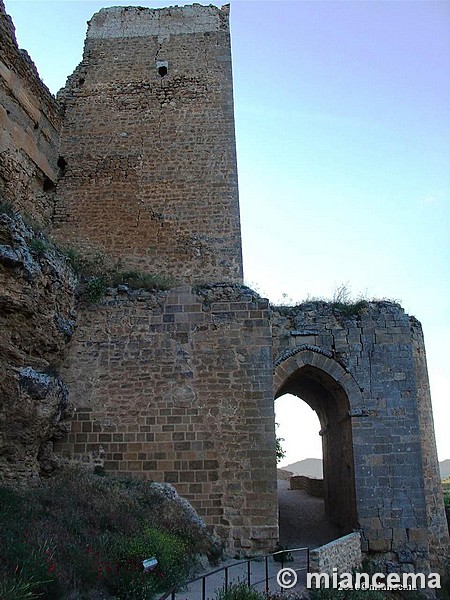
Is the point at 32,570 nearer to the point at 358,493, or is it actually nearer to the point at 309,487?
the point at 358,493

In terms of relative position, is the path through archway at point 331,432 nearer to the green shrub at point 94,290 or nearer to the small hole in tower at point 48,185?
the green shrub at point 94,290

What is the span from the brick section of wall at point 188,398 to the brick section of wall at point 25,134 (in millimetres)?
3513

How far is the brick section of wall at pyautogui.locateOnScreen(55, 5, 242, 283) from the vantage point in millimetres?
12375

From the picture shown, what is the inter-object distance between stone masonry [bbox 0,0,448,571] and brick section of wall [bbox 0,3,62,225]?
46 mm

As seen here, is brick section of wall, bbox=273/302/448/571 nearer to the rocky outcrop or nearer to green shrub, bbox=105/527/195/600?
green shrub, bbox=105/527/195/600

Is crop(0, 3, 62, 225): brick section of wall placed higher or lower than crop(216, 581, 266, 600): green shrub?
higher

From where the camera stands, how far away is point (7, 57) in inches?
444

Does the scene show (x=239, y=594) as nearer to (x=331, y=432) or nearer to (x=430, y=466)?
(x=430, y=466)

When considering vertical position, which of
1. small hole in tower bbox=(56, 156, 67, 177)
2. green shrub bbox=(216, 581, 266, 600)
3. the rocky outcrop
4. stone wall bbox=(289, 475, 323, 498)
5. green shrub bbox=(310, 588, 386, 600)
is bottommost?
green shrub bbox=(310, 588, 386, 600)

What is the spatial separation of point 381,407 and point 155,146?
8.05 metres

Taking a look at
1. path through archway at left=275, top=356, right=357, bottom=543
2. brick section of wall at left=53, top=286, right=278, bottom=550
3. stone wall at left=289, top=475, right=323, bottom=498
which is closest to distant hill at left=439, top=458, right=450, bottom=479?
stone wall at left=289, top=475, right=323, bottom=498

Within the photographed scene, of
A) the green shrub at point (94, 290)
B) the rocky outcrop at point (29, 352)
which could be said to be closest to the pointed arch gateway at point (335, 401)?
the green shrub at point (94, 290)

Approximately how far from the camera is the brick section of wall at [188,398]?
9.08 meters

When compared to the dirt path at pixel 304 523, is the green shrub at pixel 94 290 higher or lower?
higher
